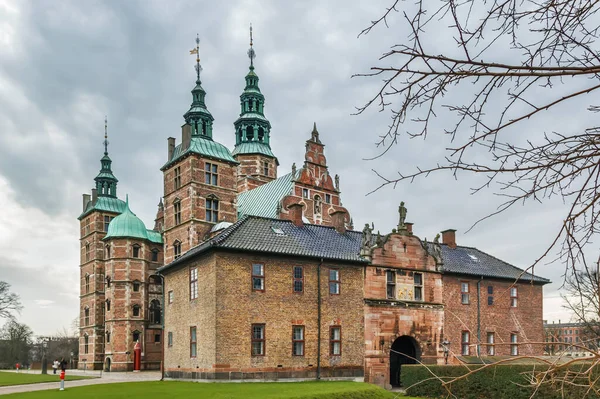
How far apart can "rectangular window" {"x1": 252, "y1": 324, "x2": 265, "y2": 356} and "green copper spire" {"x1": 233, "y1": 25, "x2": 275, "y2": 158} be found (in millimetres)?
40659

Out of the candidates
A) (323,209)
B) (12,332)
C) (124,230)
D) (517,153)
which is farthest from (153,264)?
(517,153)

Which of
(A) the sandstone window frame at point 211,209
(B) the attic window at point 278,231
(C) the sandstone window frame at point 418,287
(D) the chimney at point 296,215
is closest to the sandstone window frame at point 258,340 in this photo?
(B) the attic window at point 278,231

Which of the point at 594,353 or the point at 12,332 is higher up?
the point at 594,353

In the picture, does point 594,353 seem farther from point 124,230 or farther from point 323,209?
point 124,230

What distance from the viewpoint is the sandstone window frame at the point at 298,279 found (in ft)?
94.8

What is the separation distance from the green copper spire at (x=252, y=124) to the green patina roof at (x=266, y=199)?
556 inches

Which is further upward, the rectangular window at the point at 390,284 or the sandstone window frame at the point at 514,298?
the rectangular window at the point at 390,284

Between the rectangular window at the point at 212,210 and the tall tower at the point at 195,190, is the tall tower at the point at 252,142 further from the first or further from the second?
the rectangular window at the point at 212,210

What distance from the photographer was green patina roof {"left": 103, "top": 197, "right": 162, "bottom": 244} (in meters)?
50.6

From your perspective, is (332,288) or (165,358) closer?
(332,288)

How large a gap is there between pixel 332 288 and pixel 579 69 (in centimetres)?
2703

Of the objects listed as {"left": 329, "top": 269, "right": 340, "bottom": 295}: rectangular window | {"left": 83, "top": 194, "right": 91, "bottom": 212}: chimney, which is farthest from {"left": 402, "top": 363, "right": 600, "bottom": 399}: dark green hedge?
{"left": 83, "top": 194, "right": 91, "bottom": 212}: chimney

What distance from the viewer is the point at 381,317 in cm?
3066

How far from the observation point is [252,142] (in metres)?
67.6
